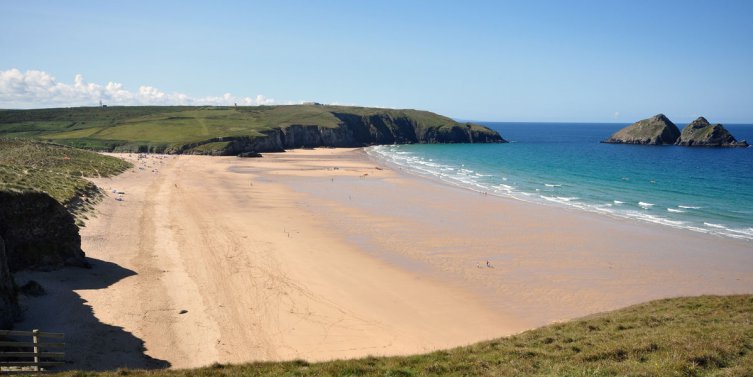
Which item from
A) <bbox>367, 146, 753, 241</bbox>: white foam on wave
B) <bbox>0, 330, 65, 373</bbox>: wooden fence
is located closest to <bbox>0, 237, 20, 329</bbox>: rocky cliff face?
<bbox>0, 330, 65, 373</bbox>: wooden fence

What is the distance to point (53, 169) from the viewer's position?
159 ft

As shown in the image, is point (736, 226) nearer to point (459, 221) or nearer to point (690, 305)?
point (459, 221)

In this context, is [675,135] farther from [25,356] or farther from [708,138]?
[25,356]

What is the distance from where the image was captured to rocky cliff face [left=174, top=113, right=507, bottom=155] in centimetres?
11062

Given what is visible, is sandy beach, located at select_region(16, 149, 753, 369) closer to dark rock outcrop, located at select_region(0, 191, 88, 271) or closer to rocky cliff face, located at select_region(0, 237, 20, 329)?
dark rock outcrop, located at select_region(0, 191, 88, 271)

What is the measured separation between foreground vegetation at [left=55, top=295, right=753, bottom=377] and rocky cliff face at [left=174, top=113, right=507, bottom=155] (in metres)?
94.3

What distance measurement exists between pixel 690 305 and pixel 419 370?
11808 millimetres

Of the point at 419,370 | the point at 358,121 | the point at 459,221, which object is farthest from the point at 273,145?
the point at 419,370

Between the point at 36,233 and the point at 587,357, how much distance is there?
2251cm

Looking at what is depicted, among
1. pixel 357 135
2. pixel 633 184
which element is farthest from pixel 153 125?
pixel 633 184

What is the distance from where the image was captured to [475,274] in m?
26.6

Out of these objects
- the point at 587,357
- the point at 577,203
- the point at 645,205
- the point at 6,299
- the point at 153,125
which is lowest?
the point at 6,299

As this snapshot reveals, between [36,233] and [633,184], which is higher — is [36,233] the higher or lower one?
the lower one

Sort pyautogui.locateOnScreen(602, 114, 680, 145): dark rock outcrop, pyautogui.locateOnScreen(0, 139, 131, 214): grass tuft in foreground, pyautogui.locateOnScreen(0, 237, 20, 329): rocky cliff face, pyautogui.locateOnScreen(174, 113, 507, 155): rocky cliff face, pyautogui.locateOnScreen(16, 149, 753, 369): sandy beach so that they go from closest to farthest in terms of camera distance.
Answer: pyautogui.locateOnScreen(0, 237, 20, 329): rocky cliff face → pyautogui.locateOnScreen(16, 149, 753, 369): sandy beach → pyautogui.locateOnScreen(0, 139, 131, 214): grass tuft in foreground → pyautogui.locateOnScreen(174, 113, 507, 155): rocky cliff face → pyautogui.locateOnScreen(602, 114, 680, 145): dark rock outcrop
